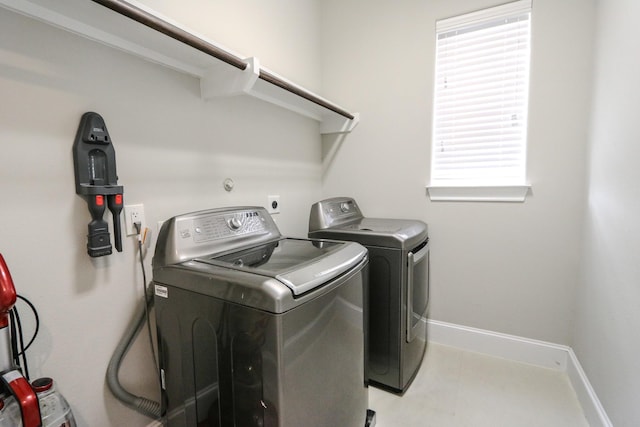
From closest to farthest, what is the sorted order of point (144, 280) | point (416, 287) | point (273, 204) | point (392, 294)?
1. point (144, 280)
2. point (392, 294)
3. point (416, 287)
4. point (273, 204)

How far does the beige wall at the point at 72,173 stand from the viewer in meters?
0.89

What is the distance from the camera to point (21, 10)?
854mm

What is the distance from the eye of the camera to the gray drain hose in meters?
1.11

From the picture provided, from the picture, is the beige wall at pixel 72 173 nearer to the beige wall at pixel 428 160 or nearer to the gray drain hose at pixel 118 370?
the gray drain hose at pixel 118 370

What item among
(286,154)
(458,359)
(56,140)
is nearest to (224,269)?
(56,140)

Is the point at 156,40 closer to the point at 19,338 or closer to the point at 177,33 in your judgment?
the point at 177,33

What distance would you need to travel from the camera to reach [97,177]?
1033mm

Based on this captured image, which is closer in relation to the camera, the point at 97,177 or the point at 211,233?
the point at 97,177

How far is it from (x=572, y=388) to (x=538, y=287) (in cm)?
54

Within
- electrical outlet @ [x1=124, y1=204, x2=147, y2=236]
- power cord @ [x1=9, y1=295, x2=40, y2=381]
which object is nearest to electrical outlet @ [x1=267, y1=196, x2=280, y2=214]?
electrical outlet @ [x1=124, y1=204, x2=147, y2=236]

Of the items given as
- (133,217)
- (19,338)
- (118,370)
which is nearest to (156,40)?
(133,217)

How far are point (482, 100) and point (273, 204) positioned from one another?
1.47m

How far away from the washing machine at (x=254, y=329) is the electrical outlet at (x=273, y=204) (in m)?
0.54

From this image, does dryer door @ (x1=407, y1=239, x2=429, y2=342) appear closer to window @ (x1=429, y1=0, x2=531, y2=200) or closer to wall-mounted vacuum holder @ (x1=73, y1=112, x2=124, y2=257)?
window @ (x1=429, y1=0, x2=531, y2=200)
